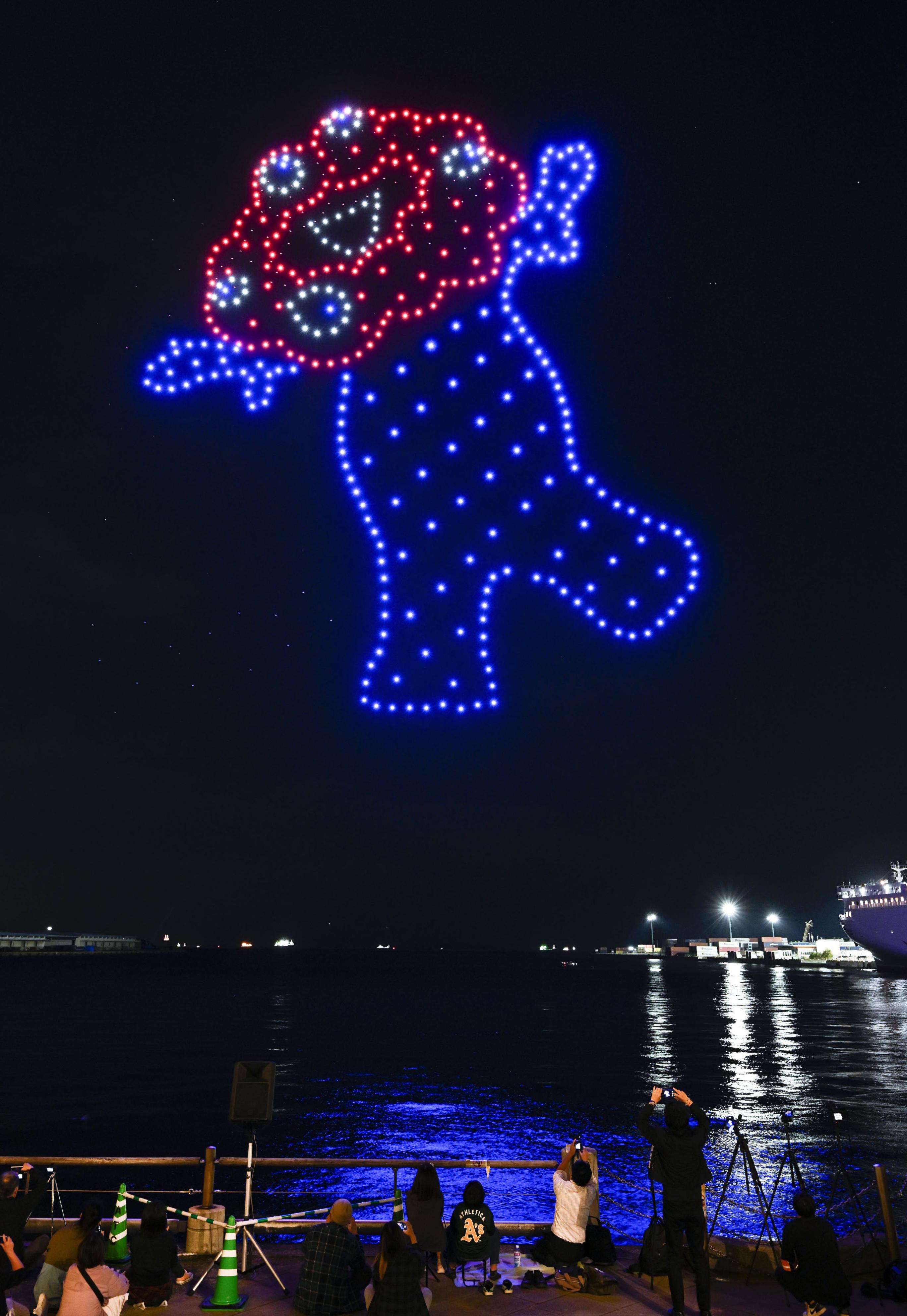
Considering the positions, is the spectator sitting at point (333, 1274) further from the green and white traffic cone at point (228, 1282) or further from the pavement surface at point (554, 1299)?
the green and white traffic cone at point (228, 1282)

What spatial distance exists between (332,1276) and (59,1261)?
231cm

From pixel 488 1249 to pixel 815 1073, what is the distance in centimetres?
3592

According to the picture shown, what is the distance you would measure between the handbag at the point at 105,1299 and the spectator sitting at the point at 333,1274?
1.39m

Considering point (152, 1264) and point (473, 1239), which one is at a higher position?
point (152, 1264)

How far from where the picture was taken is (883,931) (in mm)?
113375

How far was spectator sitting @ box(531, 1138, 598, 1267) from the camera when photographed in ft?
26.5

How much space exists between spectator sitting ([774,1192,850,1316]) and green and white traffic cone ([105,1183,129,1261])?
608cm

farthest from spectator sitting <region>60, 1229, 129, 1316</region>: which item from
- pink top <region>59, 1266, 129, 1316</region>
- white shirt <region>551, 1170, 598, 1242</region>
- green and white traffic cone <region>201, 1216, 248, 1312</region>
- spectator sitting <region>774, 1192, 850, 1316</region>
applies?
spectator sitting <region>774, 1192, 850, 1316</region>

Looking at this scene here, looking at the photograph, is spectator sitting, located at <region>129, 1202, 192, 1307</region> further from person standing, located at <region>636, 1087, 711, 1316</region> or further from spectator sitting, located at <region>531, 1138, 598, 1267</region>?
person standing, located at <region>636, 1087, 711, 1316</region>

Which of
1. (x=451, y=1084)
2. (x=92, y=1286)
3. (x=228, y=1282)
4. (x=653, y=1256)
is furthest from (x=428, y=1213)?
(x=451, y=1084)

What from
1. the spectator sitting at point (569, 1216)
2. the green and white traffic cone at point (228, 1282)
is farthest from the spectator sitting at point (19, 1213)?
the spectator sitting at point (569, 1216)

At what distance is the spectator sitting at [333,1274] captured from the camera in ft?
22.5

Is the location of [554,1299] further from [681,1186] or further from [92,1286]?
[92,1286]

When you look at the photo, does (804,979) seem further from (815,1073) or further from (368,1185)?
→ (368,1185)
